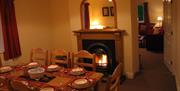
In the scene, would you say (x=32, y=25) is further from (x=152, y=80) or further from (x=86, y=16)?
(x=152, y=80)

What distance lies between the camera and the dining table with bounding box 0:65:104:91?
7.44 feet

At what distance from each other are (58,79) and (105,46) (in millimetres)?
2182

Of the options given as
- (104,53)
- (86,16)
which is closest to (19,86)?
(104,53)

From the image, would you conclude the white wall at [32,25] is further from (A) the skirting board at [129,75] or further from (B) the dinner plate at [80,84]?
(B) the dinner plate at [80,84]

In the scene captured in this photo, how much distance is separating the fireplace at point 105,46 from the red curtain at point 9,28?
57.1 inches

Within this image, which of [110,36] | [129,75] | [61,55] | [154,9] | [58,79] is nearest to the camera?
[58,79]

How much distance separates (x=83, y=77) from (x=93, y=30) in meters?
2.18

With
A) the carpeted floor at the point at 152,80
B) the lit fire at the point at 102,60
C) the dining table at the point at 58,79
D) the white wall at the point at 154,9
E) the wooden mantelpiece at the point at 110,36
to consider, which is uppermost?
the white wall at the point at 154,9

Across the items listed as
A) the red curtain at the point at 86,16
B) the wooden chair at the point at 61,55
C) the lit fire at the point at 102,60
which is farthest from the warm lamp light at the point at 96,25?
the wooden chair at the point at 61,55

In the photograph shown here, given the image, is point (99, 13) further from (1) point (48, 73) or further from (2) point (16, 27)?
(1) point (48, 73)

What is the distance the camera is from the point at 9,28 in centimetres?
430

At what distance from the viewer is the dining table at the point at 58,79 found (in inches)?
89.3

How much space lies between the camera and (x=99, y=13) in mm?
4664

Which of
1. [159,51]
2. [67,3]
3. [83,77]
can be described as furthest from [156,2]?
[83,77]
